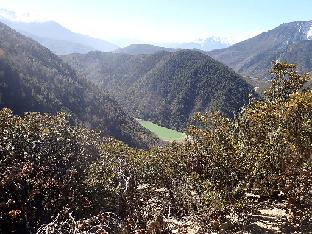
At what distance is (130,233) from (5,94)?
123083 millimetres

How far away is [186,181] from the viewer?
1532 cm

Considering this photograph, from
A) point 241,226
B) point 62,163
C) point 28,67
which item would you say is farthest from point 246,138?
point 28,67

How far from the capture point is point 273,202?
1675 centimetres

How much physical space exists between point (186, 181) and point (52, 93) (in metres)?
141

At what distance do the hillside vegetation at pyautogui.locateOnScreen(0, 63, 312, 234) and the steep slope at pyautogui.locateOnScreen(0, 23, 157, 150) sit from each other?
108m

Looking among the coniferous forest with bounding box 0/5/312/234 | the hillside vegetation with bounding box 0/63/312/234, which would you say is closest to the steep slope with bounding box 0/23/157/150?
the coniferous forest with bounding box 0/5/312/234

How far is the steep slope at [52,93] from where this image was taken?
5167 inches

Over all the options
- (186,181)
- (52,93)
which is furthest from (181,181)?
(52,93)

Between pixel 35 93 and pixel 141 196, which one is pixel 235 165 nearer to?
pixel 141 196

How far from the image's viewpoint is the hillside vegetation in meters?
12.6

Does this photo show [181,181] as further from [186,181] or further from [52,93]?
[52,93]

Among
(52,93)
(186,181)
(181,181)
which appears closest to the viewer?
(186,181)

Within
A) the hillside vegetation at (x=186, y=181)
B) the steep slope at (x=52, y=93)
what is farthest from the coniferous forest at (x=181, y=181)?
the steep slope at (x=52, y=93)

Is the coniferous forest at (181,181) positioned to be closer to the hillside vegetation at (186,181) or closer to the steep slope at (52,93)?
the hillside vegetation at (186,181)
